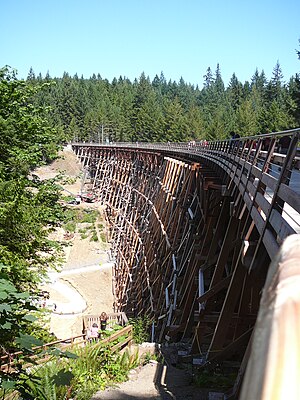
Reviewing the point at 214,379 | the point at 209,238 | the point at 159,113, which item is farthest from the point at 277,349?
the point at 159,113

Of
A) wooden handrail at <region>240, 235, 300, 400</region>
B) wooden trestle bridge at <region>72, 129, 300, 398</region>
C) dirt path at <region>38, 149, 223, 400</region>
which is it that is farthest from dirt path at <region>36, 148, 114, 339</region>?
wooden handrail at <region>240, 235, 300, 400</region>

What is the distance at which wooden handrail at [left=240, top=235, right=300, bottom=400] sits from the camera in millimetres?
529

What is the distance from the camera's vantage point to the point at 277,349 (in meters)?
0.54

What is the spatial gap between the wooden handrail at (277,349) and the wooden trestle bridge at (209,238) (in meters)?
0.07

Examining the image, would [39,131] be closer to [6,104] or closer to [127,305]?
[6,104]

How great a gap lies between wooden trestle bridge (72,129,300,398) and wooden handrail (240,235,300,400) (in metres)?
0.07

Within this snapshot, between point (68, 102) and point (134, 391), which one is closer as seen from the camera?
point (134, 391)

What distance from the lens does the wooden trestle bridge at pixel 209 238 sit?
4836 millimetres

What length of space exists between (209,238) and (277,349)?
10.8 meters

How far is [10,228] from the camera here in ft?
28.3

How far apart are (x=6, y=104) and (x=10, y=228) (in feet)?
9.69

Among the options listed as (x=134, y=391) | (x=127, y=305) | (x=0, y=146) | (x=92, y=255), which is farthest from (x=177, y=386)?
(x=92, y=255)

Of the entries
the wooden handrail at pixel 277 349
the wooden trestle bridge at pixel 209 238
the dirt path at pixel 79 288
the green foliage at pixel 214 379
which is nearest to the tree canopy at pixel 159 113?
the dirt path at pixel 79 288

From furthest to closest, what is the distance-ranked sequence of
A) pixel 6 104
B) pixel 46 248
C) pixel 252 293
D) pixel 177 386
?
1. pixel 46 248
2. pixel 6 104
3. pixel 177 386
4. pixel 252 293
